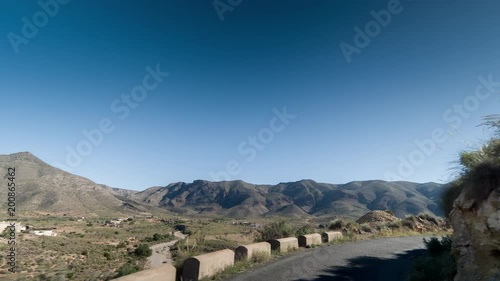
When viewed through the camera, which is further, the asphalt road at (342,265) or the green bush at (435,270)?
the asphalt road at (342,265)

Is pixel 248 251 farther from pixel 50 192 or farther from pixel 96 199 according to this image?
pixel 96 199

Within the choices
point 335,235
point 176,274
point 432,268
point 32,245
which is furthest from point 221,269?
point 32,245

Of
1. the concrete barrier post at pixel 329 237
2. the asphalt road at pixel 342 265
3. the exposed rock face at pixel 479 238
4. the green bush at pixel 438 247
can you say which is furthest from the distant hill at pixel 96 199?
the exposed rock face at pixel 479 238

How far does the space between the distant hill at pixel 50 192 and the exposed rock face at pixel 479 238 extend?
9103 cm

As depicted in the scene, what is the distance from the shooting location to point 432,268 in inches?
325

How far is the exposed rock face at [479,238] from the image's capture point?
502cm

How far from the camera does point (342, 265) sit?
1099 centimetres

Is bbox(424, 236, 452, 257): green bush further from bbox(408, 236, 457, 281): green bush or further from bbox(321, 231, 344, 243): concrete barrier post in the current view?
bbox(321, 231, 344, 243): concrete barrier post

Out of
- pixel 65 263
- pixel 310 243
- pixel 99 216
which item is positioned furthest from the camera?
pixel 99 216

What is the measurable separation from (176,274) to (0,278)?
24162mm

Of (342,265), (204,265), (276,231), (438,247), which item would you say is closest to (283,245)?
(342,265)

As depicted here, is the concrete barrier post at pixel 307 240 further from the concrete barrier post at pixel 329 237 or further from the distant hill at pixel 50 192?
the distant hill at pixel 50 192

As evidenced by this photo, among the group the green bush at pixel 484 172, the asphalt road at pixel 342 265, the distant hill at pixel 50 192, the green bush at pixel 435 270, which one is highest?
the distant hill at pixel 50 192

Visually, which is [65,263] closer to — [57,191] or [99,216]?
[99,216]
